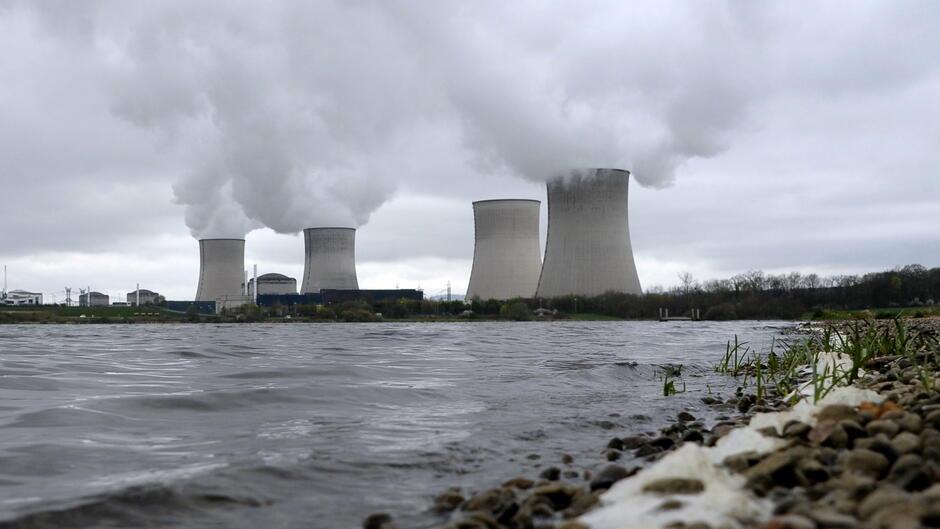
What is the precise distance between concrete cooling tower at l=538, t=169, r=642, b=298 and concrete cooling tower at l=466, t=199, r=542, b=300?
12.2 feet

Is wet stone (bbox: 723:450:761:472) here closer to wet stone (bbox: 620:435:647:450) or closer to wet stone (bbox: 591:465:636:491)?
wet stone (bbox: 591:465:636:491)

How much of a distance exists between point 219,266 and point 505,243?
57.2ft

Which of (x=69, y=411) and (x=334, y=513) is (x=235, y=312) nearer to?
(x=69, y=411)

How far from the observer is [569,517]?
283cm

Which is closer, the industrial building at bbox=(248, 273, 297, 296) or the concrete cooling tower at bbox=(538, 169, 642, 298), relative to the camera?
the concrete cooling tower at bbox=(538, 169, 642, 298)

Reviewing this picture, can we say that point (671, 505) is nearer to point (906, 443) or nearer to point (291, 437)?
point (906, 443)

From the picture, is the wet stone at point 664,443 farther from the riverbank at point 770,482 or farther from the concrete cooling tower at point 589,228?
the concrete cooling tower at point 589,228

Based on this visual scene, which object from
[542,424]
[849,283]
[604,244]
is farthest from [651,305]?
[542,424]

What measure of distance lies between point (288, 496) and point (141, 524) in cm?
65

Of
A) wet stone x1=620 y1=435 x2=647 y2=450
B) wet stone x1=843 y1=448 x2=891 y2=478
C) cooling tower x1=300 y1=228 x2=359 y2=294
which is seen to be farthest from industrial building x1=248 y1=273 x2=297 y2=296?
wet stone x1=843 y1=448 x2=891 y2=478

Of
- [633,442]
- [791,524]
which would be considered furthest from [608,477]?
[791,524]

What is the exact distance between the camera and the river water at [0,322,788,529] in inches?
140

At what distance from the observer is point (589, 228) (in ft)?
104

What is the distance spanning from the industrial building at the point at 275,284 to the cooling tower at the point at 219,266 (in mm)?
22944
